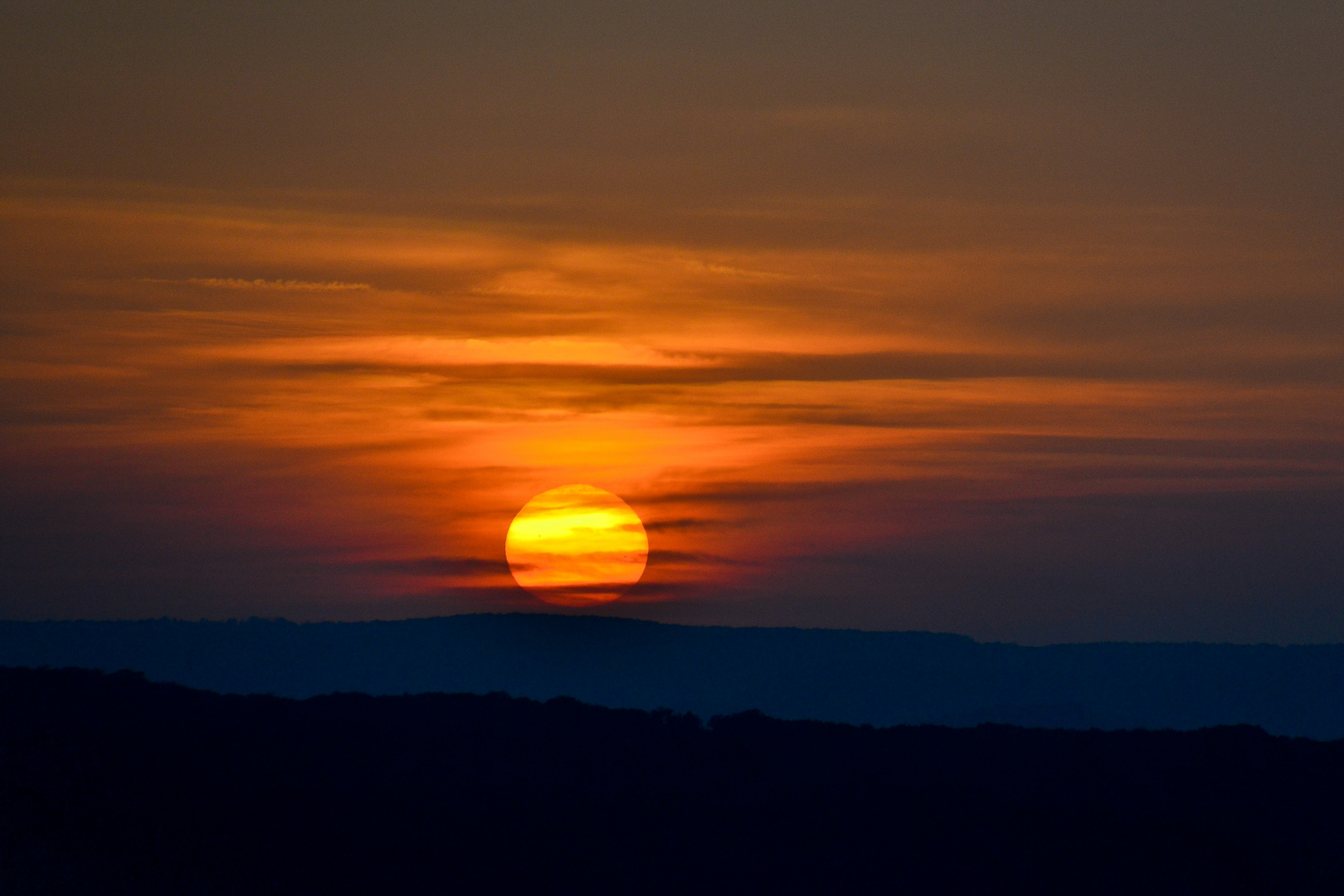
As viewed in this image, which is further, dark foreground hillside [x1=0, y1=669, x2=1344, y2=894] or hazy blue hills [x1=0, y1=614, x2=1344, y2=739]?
hazy blue hills [x1=0, y1=614, x2=1344, y2=739]

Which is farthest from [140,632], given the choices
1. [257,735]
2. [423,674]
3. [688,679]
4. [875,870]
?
[875,870]

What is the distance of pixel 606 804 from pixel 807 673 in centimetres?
11844

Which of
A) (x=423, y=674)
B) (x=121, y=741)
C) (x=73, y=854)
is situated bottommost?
(x=73, y=854)

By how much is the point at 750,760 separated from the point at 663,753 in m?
2.18

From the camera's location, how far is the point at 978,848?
31.5 m

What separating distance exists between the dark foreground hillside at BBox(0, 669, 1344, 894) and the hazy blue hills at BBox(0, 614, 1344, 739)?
291 ft

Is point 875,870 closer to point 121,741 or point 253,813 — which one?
point 253,813

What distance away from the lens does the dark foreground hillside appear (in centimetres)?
2800

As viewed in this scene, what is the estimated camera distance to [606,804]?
109ft

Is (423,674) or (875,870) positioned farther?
(423,674)

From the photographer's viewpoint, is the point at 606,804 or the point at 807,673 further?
Result: the point at 807,673

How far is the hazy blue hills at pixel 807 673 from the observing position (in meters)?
128

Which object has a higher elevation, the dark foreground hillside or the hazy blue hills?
the hazy blue hills

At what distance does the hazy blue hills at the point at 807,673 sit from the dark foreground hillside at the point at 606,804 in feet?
291
